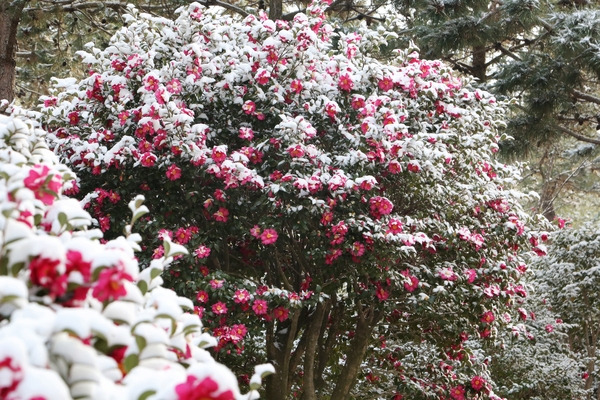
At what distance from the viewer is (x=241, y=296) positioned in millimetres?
3350

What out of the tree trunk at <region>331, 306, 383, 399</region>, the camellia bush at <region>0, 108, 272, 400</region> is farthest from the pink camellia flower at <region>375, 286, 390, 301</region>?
the camellia bush at <region>0, 108, 272, 400</region>

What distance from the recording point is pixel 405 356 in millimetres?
4922

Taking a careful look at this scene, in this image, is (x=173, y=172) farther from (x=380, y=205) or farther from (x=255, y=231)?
(x=380, y=205)

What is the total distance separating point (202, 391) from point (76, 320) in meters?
0.22

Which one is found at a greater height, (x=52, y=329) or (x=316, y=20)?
(x=316, y=20)

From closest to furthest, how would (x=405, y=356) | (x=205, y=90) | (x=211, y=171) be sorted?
(x=211, y=171) → (x=205, y=90) → (x=405, y=356)

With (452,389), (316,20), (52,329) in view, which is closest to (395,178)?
(316,20)

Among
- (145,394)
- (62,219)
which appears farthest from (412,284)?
(145,394)

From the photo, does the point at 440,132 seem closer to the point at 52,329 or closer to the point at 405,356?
the point at 405,356

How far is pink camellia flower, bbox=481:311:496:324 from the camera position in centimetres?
377

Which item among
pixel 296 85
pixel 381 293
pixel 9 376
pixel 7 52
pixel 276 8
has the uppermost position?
pixel 276 8

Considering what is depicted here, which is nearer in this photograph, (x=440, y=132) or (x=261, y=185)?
(x=261, y=185)

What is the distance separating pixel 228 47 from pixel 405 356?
2.79 meters

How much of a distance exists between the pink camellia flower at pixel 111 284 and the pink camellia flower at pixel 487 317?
10.2ft
